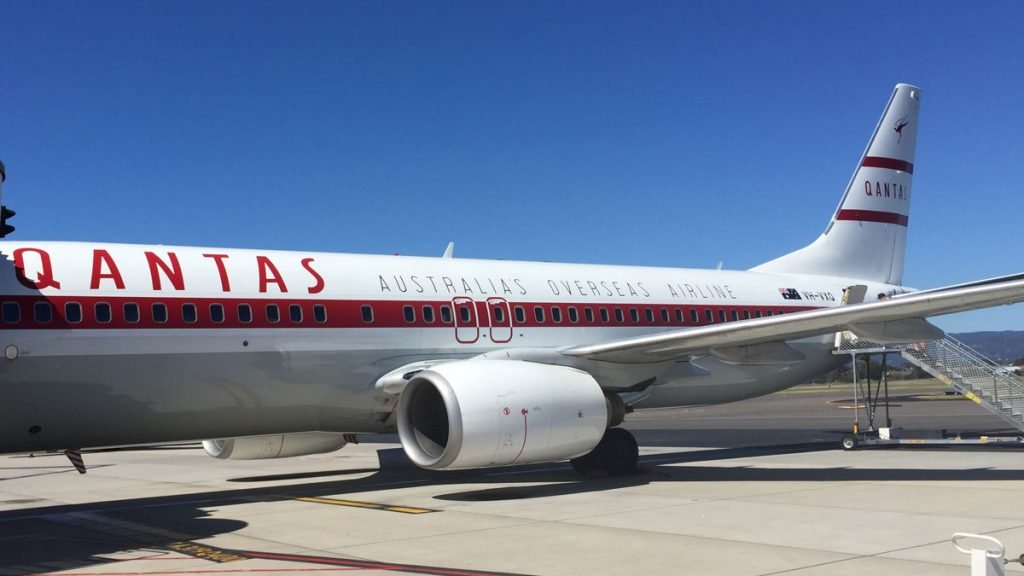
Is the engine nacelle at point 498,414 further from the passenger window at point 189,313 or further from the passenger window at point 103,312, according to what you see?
the passenger window at point 103,312

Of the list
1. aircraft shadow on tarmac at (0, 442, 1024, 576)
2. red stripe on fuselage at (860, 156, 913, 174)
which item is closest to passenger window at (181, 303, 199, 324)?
aircraft shadow on tarmac at (0, 442, 1024, 576)

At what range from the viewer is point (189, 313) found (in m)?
13.1

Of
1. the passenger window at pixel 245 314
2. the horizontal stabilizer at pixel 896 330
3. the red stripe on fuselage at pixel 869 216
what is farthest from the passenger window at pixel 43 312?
the red stripe on fuselage at pixel 869 216

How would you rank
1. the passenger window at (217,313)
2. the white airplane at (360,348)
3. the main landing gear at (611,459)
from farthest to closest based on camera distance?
the main landing gear at (611,459) < the passenger window at (217,313) < the white airplane at (360,348)

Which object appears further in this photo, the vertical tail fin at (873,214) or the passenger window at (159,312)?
the vertical tail fin at (873,214)

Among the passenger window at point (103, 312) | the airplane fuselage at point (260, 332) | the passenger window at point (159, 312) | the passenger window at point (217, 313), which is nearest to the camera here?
the airplane fuselage at point (260, 332)

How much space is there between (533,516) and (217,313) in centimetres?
520

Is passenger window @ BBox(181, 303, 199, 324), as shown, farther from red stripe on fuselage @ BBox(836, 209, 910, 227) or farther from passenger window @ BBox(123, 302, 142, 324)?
red stripe on fuselage @ BBox(836, 209, 910, 227)

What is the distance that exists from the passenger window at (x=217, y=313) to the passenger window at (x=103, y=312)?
1347 mm

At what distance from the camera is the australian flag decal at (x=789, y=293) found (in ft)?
67.9

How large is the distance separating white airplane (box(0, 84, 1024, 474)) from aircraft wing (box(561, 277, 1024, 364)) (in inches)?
1.4

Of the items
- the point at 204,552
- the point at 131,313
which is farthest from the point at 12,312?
the point at 204,552

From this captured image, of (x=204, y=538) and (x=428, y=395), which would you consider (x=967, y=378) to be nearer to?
(x=428, y=395)

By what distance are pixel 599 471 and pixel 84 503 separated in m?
8.05
